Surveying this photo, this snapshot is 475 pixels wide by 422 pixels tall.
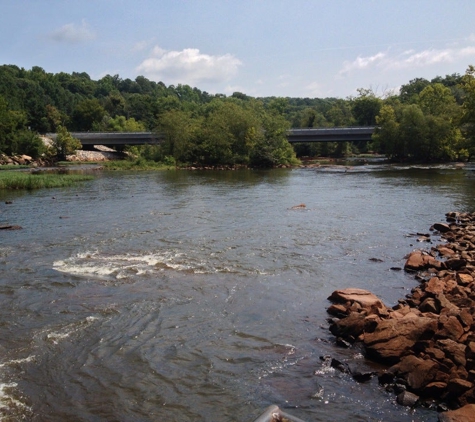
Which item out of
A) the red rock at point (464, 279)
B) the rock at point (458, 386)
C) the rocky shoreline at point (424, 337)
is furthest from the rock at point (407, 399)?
the red rock at point (464, 279)

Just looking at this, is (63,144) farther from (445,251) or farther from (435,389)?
(435,389)

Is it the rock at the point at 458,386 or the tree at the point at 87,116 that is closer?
the rock at the point at 458,386

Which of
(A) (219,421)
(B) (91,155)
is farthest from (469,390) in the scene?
(B) (91,155)

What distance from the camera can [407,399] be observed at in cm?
896

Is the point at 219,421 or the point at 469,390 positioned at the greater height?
the point at 469,390

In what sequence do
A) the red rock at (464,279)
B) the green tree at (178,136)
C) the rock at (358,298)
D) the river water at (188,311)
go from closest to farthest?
the river water at (188,311), the rock at (358,298), the red rock at (464,279), the green tree at (178,136)

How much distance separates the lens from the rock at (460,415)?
7789 mm

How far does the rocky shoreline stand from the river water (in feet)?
1.61

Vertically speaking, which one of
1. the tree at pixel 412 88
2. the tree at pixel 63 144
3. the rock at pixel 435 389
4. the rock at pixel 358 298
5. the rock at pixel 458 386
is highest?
the tree at pixel 412 88

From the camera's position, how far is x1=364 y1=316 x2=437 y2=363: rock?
34.6 ft

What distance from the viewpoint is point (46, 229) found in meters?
27.2

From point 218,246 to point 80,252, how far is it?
6.66 m

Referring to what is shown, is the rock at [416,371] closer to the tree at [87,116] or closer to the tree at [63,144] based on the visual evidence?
the tree at [63,144]

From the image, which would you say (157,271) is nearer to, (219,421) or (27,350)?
(27,350)
